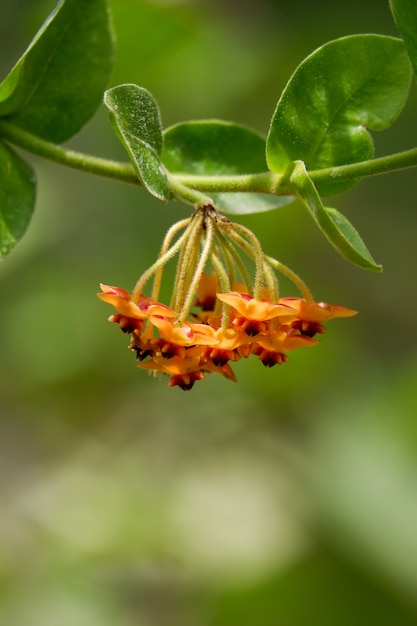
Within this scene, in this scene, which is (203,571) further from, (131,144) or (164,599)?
(131,144)

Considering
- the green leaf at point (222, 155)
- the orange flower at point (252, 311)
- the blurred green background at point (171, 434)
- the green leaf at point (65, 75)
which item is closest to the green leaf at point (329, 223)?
the orange flower at point (252, 311)

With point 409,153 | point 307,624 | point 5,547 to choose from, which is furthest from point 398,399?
point 409,153

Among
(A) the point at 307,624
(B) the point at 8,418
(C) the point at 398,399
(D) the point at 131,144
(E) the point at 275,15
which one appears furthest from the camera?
(E) the point at 275,15

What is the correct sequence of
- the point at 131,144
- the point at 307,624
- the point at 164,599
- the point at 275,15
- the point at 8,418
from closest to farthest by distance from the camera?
the point at 131,144 < the point at 307,624 < the point at 164,599 < the point at 8,418 < the point at 275,15

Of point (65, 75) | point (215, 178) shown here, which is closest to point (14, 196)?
point (65, 75)

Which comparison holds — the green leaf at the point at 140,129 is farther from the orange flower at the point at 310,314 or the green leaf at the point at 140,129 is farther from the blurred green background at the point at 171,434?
the blurred green background at the point at 171,434

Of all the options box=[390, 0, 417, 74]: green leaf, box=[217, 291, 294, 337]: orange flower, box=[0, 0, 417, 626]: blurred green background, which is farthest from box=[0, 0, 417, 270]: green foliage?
box=[0, 0, 417, 626]: blurred green background
